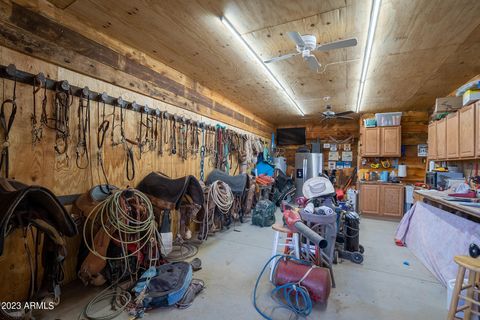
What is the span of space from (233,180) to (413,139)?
208 inches

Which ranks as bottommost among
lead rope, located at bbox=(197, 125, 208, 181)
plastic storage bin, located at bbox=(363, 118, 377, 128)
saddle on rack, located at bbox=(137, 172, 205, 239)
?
saddle on rack, located at bbox=(137, 172, 205, 239)

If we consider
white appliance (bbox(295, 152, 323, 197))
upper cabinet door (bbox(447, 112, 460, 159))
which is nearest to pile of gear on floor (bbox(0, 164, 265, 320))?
upper cabinet door (bbox(447, 112, 460, 159))

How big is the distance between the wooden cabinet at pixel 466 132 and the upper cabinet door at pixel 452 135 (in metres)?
0.10

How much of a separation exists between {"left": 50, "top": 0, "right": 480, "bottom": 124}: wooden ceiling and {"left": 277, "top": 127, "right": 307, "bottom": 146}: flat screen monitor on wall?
13.0ft

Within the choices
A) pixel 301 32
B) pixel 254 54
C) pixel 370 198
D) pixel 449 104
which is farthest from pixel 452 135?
pixel 254 54

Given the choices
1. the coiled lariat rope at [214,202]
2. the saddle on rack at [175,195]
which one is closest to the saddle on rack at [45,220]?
the saddle on rack at [175,195]

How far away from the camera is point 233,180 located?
4453mm

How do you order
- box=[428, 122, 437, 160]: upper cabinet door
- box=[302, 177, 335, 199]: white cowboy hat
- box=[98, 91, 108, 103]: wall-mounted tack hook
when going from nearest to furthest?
box=[98, 91, 108, 103]: wall-mounted tack hook → box=[302, 177, 335, 199]: white cowboy hat → box=[428, 122, 437, 160]: upper cabinet door

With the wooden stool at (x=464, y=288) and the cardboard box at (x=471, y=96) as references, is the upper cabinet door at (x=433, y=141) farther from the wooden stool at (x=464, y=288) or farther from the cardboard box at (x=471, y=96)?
the wooden stool at (x=464, y=288)

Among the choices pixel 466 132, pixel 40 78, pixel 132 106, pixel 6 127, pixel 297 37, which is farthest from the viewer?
pixel 466 132

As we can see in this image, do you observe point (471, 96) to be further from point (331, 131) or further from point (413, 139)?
point (331, 131)

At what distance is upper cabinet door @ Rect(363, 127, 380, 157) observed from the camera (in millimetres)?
6070

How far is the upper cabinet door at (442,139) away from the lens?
4.10 metres

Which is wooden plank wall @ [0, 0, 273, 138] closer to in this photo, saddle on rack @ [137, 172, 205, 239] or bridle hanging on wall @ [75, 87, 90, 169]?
bridle hanging on wall @ [75, 87, 90, 169]
